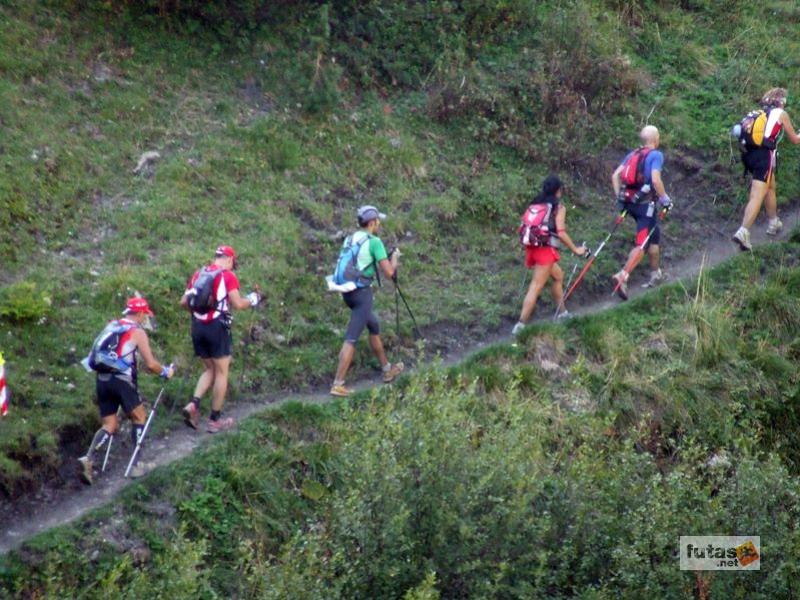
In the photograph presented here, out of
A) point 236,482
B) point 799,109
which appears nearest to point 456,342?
point 236,482

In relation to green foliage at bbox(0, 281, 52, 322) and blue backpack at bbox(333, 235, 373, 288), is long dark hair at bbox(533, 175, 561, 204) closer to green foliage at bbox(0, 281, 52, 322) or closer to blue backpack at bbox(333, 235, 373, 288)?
blue backpack at bbox(333, 235, 373, 288)

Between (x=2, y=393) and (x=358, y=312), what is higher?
(x=358, y=312)

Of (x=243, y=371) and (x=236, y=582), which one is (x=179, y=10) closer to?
(x=243, y=371)

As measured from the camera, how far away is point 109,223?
12.5 metres

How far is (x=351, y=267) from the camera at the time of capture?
11227mm

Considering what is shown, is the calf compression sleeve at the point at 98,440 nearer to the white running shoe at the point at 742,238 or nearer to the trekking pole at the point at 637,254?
the trekking pole at the point at 637,254

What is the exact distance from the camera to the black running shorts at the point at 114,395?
32.7 feet

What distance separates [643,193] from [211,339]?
17.7 feet

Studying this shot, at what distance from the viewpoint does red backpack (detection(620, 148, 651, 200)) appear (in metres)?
13.2

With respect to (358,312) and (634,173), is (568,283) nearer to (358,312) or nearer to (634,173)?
(634,173)

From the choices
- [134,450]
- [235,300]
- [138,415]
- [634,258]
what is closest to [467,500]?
[235,300]

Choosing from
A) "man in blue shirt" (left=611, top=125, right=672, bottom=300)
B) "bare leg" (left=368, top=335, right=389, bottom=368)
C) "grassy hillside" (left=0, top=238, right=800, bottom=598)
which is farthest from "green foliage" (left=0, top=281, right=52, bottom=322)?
"man in blue shirt" (left=611, top=125, right=672, bottom=300)

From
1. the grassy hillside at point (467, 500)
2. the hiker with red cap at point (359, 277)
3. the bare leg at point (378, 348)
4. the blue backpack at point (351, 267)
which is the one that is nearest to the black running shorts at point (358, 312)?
the hiker with red cap at point (359, 277)

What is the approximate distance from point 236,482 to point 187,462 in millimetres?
470
